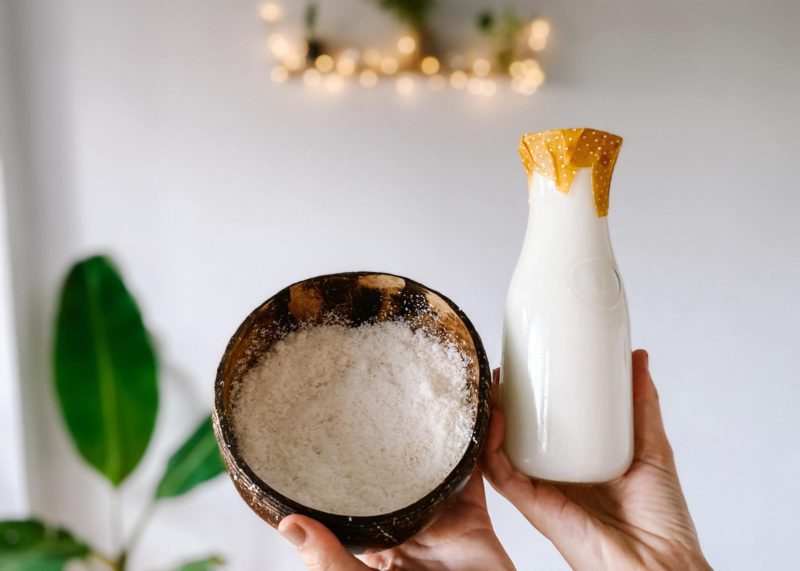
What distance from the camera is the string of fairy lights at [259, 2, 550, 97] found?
4.43 ft

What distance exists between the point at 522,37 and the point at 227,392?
3.79 feet

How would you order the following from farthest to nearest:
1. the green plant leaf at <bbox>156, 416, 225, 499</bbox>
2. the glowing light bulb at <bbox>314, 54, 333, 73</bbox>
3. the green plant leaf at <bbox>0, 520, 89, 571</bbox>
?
1. the glowing light bulb at <bbox>314, 54, 333, 73</bbox>
2. the green plant leaf at <bbox>156, 416, 225, 499</bbox>
3. the green plant leaf at <bbox>0, 520, 89, 571</bbox>

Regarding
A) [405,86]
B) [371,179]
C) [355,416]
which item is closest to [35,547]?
[355,416]

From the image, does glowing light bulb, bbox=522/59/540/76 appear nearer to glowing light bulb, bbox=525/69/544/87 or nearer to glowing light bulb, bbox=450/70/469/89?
glowing light bulb, bbox=525/69/544/87

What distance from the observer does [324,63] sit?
1346mm

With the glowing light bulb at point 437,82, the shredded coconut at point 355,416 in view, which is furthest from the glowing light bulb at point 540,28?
the shredded coconut at point 355,416

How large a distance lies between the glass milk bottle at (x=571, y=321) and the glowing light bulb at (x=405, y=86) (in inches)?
33.3

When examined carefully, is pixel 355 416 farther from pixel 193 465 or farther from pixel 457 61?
pixel 457 61

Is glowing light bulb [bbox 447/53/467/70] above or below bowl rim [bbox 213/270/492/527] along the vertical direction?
above

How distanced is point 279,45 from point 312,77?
0.34ft

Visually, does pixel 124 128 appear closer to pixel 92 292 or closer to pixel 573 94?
pixel 92 292

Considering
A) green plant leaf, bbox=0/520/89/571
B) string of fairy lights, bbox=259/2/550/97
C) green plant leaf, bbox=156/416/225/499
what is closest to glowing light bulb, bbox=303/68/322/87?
string of fairy lights, bbox=259/2/550/97

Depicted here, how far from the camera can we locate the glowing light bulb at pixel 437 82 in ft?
4.53

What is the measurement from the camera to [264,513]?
521 millimetres
